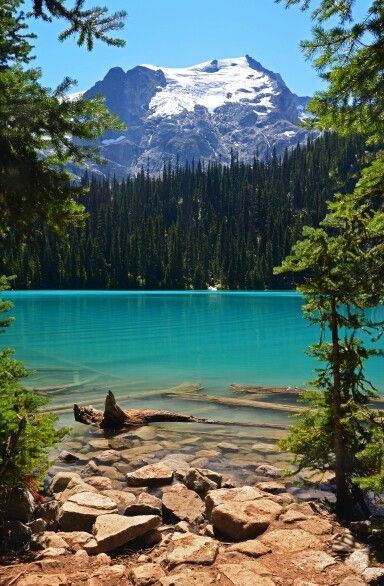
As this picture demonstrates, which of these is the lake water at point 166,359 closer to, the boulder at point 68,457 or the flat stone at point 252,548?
the boulder at point 68,457

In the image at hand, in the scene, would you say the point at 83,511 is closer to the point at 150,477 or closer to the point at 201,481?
the point at 150,477

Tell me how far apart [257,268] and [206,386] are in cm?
10302

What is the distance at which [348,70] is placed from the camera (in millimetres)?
5383

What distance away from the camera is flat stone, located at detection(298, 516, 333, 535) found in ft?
22.4

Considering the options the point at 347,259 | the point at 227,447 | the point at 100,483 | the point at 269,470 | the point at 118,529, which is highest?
the point at 347,259

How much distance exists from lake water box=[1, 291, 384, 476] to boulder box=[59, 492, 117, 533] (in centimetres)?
396

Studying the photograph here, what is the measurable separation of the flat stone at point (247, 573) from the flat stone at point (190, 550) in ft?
0.83

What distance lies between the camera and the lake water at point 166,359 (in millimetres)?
18109

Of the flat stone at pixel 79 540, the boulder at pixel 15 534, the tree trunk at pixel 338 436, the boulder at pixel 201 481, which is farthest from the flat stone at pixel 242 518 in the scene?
the boulder at pixel 15 534

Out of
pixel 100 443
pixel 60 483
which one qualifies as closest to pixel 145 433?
pixel 100 443

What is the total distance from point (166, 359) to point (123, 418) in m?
13.7

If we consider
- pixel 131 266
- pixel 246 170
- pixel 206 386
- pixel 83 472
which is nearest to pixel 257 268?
pixel 131 266

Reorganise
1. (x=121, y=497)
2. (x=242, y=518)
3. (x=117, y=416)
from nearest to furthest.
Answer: (x=242, y=518) → (x=121, y=497) → (x=117, y=416)

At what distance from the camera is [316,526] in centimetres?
700
